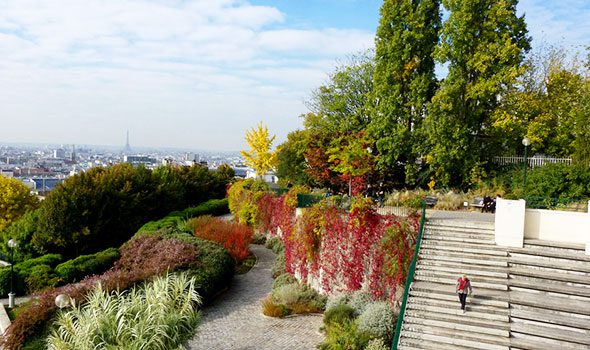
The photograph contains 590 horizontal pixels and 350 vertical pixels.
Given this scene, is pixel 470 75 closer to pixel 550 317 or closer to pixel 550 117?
pixel 550 117

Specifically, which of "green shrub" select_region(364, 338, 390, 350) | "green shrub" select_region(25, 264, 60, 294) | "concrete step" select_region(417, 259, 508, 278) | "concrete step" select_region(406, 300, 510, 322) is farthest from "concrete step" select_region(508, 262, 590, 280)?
"green shrub" select_region(25, 264, 60, 294)

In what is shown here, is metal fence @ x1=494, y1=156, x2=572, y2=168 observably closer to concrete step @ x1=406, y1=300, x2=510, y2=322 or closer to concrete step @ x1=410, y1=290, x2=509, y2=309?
concrete step @ x1=410, y1=290, x2=509, y2=309

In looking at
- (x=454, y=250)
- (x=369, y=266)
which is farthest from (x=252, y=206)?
(x=454, y=250)

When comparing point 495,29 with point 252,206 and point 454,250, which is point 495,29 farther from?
point 252,206

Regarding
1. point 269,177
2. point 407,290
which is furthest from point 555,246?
point 269,177

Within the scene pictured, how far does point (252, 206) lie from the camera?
24672 millimetres

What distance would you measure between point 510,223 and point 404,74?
1194 centimetres

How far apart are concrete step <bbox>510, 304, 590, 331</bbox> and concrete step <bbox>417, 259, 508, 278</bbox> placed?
1172 mm

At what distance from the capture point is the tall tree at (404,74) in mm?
22312

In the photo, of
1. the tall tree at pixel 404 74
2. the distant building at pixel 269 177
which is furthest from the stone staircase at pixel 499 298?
the distant building at pixel 269 177

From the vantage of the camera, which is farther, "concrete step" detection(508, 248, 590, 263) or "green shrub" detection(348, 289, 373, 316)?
"green shrub" detection(348, 289, 373, 316)

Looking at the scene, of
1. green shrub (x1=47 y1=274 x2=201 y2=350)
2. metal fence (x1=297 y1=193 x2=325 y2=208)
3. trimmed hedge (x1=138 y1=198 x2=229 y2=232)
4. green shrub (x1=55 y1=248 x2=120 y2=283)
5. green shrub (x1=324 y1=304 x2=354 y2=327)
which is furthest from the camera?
trimmed hedge (x1=138 y1=198 x2=229 y2=232)

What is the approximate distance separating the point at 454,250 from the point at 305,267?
6000mm

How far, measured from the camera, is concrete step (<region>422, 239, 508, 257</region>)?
12750mm
